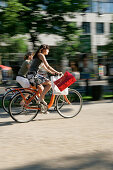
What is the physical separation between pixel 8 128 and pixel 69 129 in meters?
1.28

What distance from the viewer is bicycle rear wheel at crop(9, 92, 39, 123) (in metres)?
6.03

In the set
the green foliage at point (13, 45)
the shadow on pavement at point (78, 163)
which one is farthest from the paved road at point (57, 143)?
the green foliage at point (13, 45)

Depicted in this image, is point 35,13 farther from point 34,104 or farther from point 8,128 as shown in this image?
point 8,128

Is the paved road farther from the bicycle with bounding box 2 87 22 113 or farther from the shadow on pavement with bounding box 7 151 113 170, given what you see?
the bicycle with bounding box 2 87 22 113

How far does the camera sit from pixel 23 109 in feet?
20.1

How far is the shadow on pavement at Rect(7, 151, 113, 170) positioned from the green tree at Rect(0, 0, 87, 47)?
227 inches

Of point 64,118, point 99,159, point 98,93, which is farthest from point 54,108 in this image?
point 98,93

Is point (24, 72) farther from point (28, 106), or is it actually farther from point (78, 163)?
point (78, 163)

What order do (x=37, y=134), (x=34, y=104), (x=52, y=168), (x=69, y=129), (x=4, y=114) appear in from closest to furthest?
(x=52, y=168)
(x=37, y=134)
(x=69, y=129)
(x=34, y=104)
(x=4, y=114)

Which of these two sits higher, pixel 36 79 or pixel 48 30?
pixel 48 30

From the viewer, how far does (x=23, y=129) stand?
5.40 metres

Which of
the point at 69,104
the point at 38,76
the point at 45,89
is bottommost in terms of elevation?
the point at 69,104

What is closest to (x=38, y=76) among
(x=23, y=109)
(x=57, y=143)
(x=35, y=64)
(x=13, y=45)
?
(x=35, y=64)

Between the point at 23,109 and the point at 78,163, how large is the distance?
2.91 m
